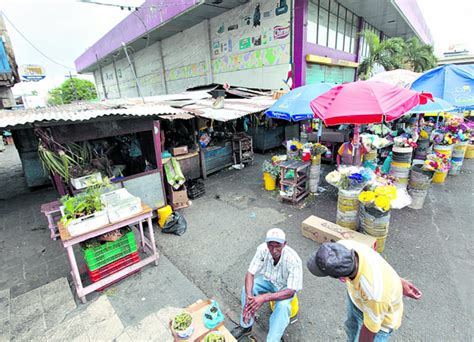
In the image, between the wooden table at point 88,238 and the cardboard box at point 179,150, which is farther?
the cardboard box at point 179,150

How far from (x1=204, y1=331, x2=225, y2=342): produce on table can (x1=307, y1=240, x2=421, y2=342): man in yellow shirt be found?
1095 mm

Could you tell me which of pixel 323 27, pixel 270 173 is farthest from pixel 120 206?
pixel 323 27

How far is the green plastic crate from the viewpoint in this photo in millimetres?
3445

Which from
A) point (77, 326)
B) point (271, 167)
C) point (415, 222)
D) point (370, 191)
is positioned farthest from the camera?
point (271, 167)

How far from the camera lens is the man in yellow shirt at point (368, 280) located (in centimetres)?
183

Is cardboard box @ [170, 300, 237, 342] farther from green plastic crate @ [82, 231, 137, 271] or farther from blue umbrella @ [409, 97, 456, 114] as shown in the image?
blue umbrella @ [409, 97, 456, 114]

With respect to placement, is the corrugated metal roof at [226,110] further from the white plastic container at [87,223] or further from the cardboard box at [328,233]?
the white plastic container at [87,223]

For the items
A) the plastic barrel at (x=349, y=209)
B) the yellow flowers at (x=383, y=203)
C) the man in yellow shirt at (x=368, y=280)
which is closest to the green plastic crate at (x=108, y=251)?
the man in yellow shirt at (x=368, y=280)

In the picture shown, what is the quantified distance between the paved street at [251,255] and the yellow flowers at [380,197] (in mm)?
1010

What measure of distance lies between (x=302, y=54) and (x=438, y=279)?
36.7 feet

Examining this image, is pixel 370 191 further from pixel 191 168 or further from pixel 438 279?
pixel 191 168

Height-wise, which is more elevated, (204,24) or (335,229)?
(204,24)

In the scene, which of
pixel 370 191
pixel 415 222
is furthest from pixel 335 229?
pixel 415 222

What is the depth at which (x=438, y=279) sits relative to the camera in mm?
3566
